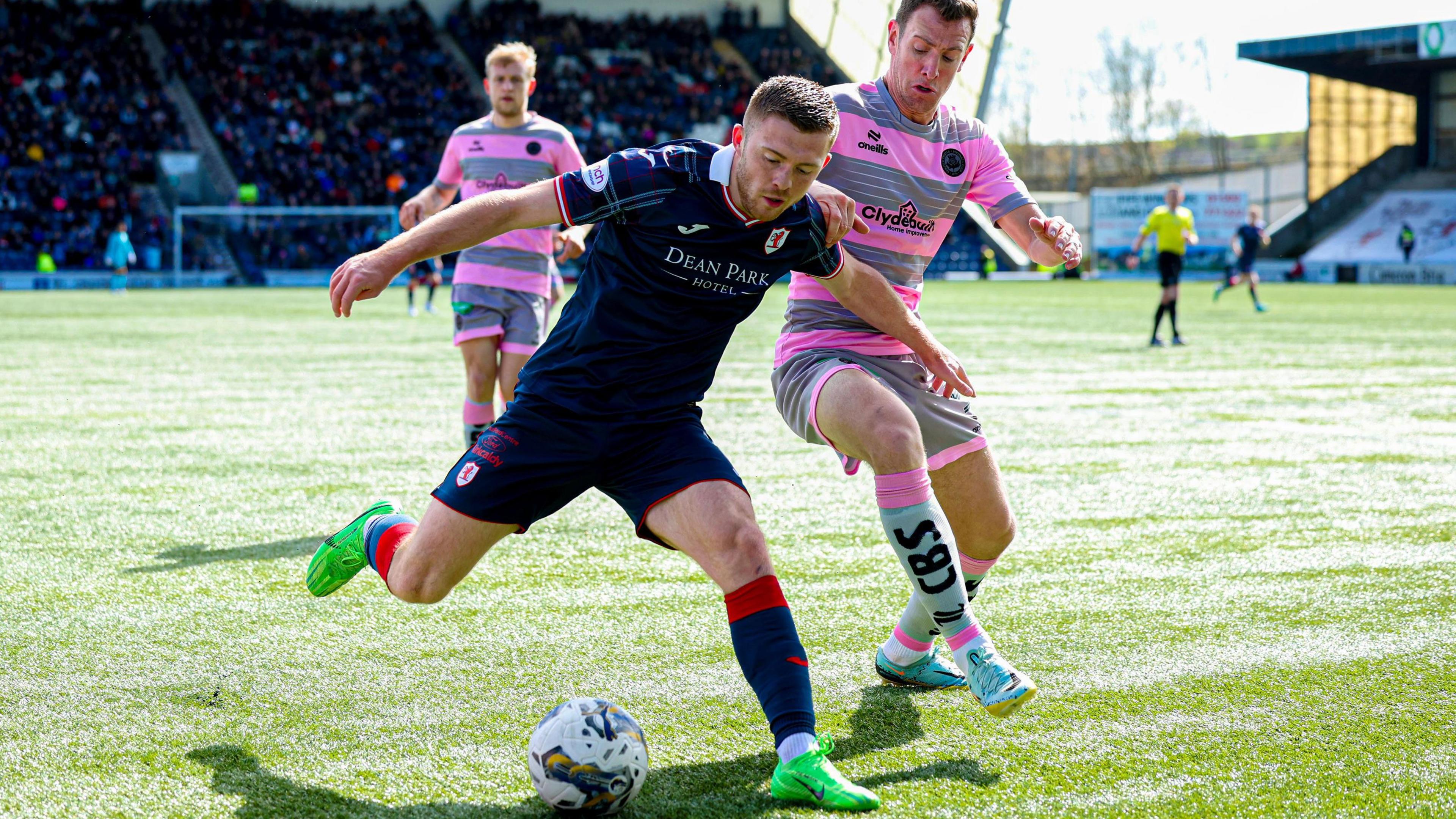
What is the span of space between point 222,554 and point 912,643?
3.12 metres

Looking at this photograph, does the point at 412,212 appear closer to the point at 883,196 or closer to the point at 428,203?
the point at 428,203

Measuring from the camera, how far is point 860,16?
171ft

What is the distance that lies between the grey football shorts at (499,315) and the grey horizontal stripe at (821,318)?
10.0ft

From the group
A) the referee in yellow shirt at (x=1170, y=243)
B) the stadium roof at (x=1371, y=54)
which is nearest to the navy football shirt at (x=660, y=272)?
the referee in yellow shirt at (x=1170, y=243)

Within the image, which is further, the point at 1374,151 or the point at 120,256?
the point at 1374,151

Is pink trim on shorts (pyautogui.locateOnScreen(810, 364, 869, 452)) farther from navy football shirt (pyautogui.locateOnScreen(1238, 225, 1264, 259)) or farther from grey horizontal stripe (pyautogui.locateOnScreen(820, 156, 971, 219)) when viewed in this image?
navy football shirt (pyautogui.locateOnScreen(1238, 225, 1264, 259))

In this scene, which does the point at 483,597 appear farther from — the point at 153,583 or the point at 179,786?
the point at 179,786

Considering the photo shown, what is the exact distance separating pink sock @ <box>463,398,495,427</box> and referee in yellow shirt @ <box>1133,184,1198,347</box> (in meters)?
11.3

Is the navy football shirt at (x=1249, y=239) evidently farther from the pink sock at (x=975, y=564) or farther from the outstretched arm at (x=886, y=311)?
the outstretched arm at (x=886, y=311)

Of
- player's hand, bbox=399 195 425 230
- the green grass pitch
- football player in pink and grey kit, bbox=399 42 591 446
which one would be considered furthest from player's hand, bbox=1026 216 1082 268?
football player in pink and grey kit, bbox=399 42 591 446

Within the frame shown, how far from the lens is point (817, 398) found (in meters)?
3.87

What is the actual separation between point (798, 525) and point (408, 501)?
2.06 metres

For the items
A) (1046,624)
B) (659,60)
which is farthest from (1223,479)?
(659,60)

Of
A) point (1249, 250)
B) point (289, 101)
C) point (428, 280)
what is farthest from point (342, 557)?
point (289, 101)
